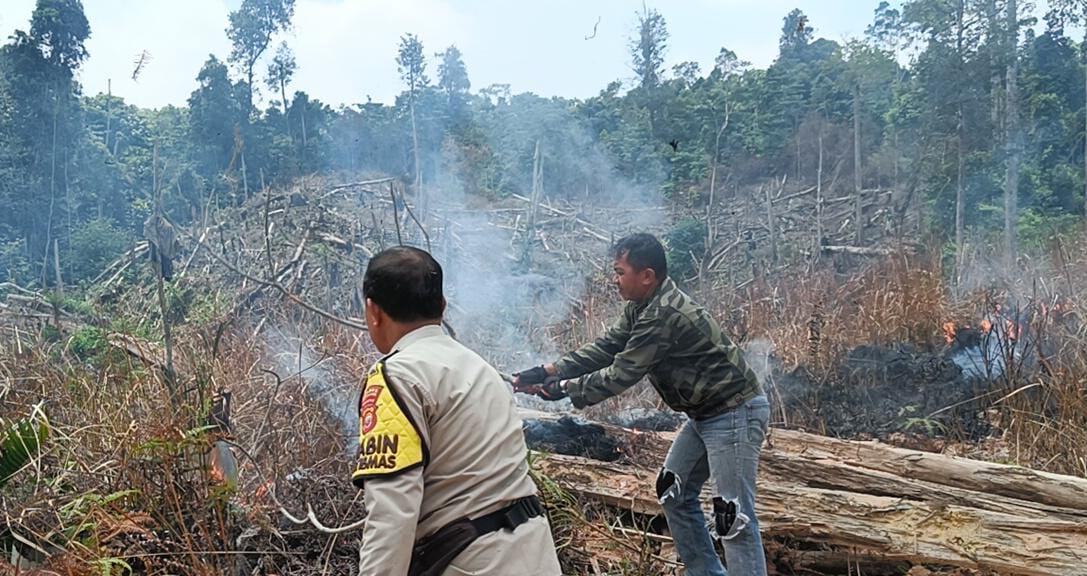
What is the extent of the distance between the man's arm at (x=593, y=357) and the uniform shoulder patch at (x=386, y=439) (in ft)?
7.96

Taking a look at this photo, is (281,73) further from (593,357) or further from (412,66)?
(593,357)

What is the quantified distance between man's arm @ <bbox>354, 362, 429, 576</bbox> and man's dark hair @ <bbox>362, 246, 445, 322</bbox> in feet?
0.71

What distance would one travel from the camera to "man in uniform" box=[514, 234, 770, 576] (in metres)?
3.58

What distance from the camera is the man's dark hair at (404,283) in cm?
203

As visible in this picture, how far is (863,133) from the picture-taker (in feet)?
61.5

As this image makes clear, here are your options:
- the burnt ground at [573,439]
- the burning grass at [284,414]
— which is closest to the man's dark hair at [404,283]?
the burning grass at [284,414]

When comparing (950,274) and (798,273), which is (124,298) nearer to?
(798,273)

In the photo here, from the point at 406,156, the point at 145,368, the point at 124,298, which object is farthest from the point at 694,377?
the point at 406,156

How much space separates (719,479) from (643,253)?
1.14 meters

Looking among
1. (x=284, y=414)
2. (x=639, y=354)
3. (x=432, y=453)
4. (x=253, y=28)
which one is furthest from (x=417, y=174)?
(x=432, y=453)

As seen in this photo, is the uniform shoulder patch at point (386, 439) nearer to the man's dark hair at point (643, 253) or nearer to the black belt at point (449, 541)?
the black belt at point (449, 541)

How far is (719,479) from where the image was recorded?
3.60 m

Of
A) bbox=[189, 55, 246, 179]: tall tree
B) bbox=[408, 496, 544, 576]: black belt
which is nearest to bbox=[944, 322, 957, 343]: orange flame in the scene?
bbox=[408, 496, 544, 576]: black belt

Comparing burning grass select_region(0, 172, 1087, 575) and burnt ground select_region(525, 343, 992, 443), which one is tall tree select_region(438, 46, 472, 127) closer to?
burning grass select_region(0, 172, 1087, 575)
